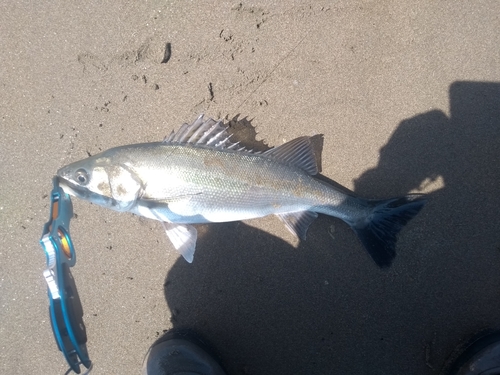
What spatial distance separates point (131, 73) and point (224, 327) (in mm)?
2618

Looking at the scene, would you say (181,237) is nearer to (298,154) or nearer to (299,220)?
(299,220)

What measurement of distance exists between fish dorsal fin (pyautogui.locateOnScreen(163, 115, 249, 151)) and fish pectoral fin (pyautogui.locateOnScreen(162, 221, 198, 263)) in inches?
29.9

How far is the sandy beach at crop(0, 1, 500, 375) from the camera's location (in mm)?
3182

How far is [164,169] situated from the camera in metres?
2.79

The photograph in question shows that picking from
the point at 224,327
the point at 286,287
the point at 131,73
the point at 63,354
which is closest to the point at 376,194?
the point at 286,287

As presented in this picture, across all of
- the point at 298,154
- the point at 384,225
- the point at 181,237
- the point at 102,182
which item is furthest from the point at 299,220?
the point at 102,182

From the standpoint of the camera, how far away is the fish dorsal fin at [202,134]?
9.45ft

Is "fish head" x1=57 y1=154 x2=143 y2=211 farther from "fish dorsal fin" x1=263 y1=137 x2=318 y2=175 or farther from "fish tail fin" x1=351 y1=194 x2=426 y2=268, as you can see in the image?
"fish tail fin" x1=351 y1=194 x2=426 y2=268

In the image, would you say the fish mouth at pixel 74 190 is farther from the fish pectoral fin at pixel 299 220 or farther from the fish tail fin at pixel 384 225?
the fish tail fin at pixel 384 225

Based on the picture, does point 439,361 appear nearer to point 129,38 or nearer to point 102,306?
point 102,306

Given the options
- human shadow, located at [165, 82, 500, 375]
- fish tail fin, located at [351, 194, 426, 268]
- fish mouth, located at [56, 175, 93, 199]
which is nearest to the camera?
fish mouth, located at [56, 175, 93, 199]

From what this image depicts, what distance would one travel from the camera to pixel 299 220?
3053 mm

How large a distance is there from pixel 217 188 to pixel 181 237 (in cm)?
58

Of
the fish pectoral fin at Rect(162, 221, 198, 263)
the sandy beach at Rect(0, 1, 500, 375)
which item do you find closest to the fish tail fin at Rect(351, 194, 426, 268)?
the sandy beach at Rect(0, 1, 500, 375)
